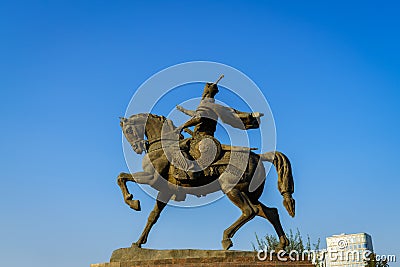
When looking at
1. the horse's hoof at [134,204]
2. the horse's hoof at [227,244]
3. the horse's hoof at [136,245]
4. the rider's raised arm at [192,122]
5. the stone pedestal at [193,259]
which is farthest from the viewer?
the rider's raised arm at [192,122]

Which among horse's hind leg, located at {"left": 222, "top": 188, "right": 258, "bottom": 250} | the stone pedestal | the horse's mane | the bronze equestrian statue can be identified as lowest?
the stone pedestal

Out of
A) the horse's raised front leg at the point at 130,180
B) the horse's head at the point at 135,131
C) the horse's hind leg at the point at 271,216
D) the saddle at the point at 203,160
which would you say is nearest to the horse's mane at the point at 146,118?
the horse's head at the point at 135,131

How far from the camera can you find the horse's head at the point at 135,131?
1291 centimetres

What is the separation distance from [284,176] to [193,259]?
3.00m

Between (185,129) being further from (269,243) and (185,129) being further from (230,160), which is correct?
(269,243)

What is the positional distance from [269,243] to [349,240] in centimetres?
3786

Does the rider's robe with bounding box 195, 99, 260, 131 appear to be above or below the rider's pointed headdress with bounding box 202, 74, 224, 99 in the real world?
below

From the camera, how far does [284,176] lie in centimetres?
1230

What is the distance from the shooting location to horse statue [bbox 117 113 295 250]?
1204 cm

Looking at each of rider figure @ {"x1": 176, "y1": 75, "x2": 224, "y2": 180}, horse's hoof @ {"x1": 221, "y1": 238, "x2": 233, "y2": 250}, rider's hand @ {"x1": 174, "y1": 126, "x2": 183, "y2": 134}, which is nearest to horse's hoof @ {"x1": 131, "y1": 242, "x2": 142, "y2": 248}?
horse's hoof @ {"x1": 221, "y1": 238, "x2": 233, "y2": 250}

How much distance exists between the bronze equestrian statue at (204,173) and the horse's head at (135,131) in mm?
26

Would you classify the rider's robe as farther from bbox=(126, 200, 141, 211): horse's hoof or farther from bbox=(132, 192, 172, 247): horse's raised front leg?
bbox=(126, 200, 141, 211): horse's hoof

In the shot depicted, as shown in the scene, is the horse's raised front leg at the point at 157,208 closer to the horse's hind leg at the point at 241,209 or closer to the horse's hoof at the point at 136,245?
the horse's hoof at the point at 136,245

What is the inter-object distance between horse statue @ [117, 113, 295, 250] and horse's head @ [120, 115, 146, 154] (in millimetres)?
262
